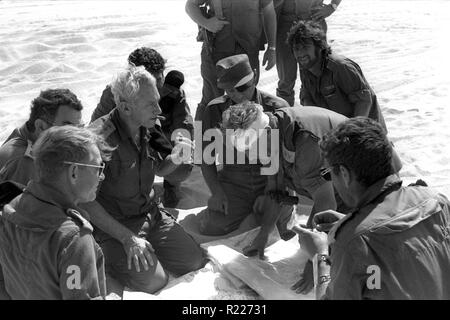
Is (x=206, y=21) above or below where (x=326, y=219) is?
above

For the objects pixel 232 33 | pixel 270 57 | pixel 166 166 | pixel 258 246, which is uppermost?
pixel 232 33

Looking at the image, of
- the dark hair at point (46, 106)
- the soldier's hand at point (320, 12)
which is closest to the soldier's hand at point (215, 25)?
the soldier's hand at point (320, 12)

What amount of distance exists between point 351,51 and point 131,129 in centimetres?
533

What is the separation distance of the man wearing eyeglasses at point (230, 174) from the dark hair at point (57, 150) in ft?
5.74

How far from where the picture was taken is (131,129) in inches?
132

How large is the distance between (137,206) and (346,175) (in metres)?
1.78

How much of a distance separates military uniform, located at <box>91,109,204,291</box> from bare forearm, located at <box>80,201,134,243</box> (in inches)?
6.5

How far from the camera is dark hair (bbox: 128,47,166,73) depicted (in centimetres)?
392

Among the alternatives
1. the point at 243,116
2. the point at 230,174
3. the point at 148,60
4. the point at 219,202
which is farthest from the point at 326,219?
the point at 148,60

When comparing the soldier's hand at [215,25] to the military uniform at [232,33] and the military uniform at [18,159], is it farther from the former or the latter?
the military uniform at [18,159]

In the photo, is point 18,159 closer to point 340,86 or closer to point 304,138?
point 304,138

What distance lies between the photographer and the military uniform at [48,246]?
76.7 inches

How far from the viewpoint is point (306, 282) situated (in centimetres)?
316

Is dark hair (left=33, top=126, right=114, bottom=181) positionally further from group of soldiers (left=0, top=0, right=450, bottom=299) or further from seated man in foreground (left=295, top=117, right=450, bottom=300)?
seated man in foreground (left=295, top=117, right=450, bottom=300)
